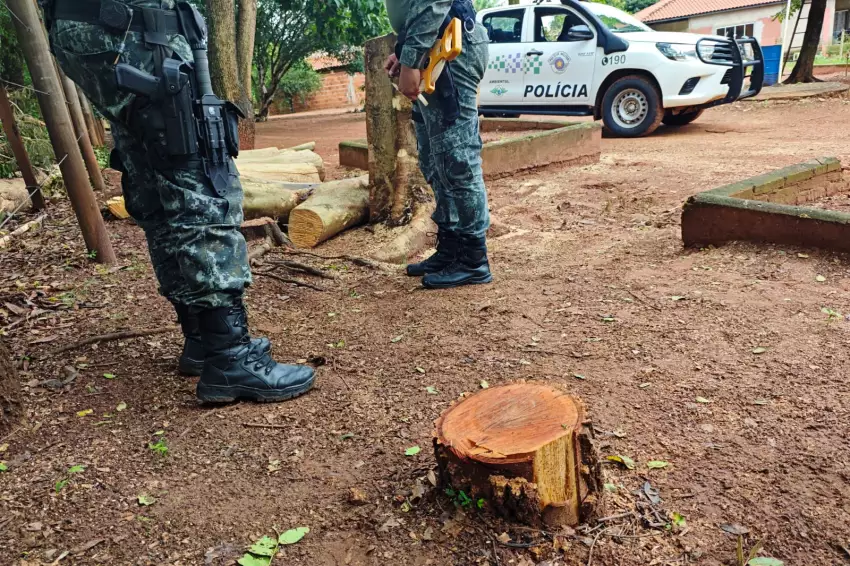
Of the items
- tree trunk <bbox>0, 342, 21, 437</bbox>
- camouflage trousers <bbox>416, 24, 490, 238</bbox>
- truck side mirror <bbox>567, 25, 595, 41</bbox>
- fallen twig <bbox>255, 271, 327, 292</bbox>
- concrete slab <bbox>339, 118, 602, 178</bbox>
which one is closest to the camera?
tree trunk <bbox>0, 342, 21, 437</bbox>

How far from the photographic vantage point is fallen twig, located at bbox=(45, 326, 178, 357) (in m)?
2.76

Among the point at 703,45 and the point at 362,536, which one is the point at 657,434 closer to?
the point at 362,536

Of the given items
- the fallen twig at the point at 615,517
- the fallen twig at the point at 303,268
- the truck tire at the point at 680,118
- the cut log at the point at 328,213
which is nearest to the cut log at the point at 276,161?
the cut log at the point at 328,213

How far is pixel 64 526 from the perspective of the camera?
67.5 inches

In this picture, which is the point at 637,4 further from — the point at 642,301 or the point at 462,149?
the point at 642,301

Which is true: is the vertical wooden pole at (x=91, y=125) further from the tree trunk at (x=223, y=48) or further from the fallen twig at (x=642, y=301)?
the fallen twig at (x=642, y=301)

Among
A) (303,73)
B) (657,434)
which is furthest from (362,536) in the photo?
(303,73)

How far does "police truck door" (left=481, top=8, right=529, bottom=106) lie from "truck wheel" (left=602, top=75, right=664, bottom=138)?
50.8 inches

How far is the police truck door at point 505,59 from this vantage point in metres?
9.14

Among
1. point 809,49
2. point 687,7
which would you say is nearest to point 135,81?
point 809,49

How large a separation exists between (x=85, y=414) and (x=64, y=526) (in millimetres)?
632

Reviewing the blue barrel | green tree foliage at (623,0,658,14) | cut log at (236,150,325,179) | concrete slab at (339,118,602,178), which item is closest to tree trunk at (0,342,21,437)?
cut log at (236,150,325,179)

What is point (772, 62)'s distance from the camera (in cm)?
1439

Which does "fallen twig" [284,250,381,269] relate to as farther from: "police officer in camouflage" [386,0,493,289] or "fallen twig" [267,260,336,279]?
"police officer in camouflage" [386,0,493,289]
